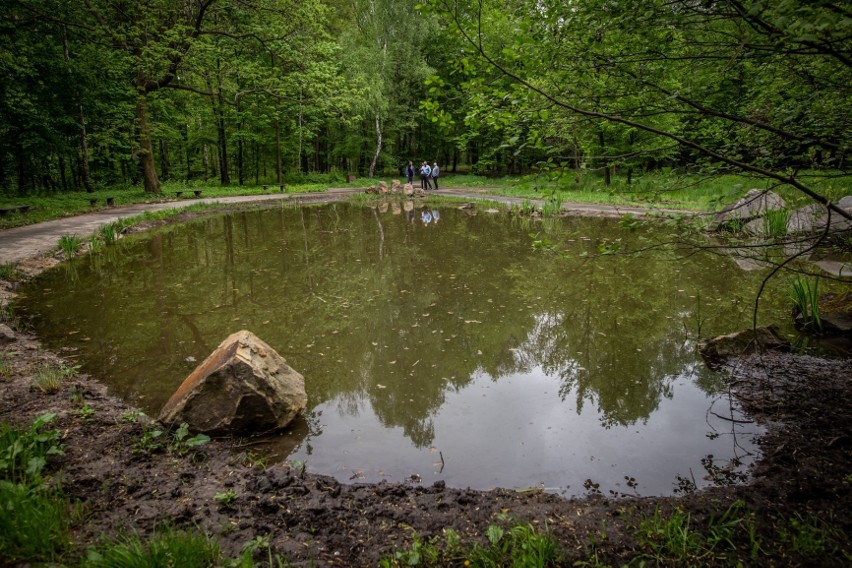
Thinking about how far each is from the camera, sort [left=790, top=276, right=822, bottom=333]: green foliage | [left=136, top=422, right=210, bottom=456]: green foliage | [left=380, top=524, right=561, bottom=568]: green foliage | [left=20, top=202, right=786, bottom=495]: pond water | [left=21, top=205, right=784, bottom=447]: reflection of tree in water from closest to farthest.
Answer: [left=380, top=524, right=561, bottom=568]: green foliage → [left=136, top=422, right=210, bottom=456]: green foliage → [left=20, top=202, right=786, bottom=495]: pond water → [left=21, top=205, right=784, bottom=447]: reflection of tree in water → [left=790, top=276, right=822, bottom=333]: green foliage

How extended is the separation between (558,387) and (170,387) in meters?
4.25

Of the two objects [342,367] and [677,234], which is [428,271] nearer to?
[342,367]

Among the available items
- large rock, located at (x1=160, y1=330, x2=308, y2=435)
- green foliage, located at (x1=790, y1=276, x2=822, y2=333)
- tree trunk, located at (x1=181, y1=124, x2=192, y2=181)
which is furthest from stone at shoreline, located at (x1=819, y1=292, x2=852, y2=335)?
tree trunk, located at (x1=181, y1=124, x2=192, y2=181)

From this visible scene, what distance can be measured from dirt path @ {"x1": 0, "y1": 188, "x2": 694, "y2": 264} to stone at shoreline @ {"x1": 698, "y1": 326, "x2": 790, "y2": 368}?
1753 millimetres

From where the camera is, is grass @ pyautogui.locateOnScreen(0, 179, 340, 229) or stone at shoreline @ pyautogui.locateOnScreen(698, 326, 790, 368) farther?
grass @ pyautogui.locateOnScreen(0, 179, 340, 229)

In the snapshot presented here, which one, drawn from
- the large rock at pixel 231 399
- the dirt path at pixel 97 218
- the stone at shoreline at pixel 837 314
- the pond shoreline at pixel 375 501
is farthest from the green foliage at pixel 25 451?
the stone at shoreline at pixel 837 314

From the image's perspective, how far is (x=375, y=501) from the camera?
3279 millimetres

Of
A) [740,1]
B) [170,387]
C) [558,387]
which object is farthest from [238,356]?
[740,1]

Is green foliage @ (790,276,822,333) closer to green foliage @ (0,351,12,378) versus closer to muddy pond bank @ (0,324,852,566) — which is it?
muddy pond bank @ (0,324,852,566)

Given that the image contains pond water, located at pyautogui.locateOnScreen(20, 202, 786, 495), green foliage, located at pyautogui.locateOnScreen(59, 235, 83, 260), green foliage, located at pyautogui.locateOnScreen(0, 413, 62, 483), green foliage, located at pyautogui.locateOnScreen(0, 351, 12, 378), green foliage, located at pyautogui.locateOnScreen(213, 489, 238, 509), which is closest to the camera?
green foliage, located at pyautogui.locateOnScreen(0, 413, 62, 483)

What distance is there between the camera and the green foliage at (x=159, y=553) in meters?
2.25

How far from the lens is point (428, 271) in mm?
9977

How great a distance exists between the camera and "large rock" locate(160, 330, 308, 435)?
4.07 metres

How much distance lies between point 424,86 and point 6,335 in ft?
44.6
